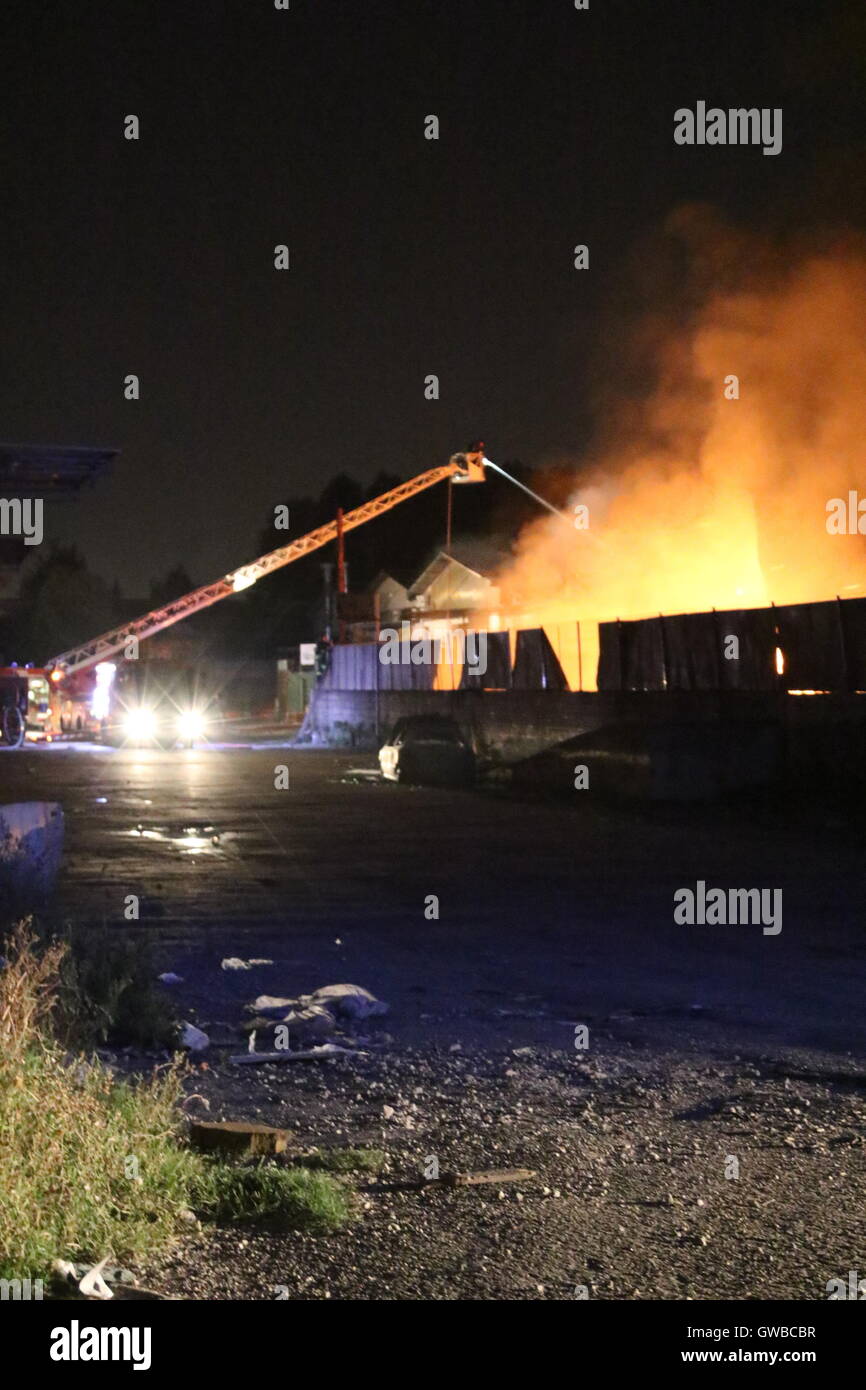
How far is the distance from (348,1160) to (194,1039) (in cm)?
242

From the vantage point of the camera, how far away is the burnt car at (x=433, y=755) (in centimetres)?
2884

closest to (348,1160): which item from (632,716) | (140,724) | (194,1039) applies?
(194,1039)

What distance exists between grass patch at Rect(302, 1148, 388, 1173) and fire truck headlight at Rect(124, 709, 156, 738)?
43429 mm

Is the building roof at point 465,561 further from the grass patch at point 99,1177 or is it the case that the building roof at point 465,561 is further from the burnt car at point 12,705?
the grass patch at point 99,1177

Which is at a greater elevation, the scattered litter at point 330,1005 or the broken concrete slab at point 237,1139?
the broken concrete slab at point 237,1139

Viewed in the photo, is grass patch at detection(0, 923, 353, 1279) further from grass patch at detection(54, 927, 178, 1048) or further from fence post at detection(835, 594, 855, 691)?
fence post at detection(835, 594, 855, 691)

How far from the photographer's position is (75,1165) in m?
4.92

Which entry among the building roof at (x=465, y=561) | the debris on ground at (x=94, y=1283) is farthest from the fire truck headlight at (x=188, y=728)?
the debris on ground at (x=94, y=1283)

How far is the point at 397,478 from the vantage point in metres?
97.9

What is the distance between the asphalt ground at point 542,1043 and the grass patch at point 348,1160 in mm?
90

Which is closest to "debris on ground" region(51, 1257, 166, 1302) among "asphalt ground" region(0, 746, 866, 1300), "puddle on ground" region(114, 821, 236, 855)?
"asphalt ground" region(0, 746, 866, 1300)

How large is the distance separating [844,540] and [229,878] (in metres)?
22.0

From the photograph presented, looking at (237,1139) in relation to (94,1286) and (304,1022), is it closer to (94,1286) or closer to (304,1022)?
(94,1286)

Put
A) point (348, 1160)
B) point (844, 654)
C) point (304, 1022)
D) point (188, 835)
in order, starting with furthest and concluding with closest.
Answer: point (844, 654) → point (188, 835) → point (304, 1022) → point (348, 1160)
